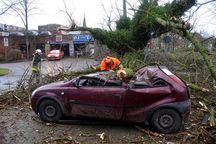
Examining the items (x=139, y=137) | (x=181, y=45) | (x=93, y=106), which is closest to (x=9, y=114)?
(x=93, y=106)

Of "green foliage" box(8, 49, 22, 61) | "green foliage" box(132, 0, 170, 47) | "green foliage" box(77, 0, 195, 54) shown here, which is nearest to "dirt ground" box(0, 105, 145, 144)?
"green foliage" box(77, 0, 195, 54)

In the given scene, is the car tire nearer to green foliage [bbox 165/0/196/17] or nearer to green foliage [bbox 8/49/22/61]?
green foliage [bbox 165/0/196/17]

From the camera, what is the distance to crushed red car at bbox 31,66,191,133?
8.31m

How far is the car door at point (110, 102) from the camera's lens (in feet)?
28.0

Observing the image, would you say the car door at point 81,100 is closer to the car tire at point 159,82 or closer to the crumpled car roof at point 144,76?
the crumpled car roof at point 144,76

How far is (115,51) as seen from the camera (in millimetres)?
18734

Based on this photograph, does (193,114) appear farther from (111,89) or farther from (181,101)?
(111,89)

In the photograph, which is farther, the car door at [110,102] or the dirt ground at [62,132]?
the car door at [110,102]

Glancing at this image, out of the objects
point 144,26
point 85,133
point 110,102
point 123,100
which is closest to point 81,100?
point 110,102

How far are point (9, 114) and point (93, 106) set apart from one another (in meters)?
3.08

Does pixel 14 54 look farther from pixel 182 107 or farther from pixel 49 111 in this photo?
pixel 182 107

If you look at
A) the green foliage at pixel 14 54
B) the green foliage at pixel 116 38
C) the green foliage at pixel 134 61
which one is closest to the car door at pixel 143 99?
the green foliage at pixel 134 61

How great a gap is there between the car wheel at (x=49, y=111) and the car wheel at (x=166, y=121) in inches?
95.8

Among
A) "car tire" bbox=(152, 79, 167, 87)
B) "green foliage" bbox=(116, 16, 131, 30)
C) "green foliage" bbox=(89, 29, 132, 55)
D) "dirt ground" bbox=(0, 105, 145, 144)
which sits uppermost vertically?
"green foliage" bbox=(116, 16, 131, 30)
